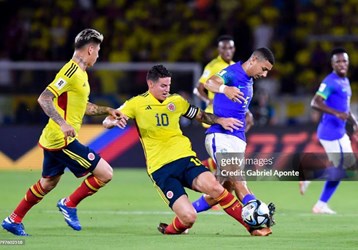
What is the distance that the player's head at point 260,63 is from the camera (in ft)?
36.6

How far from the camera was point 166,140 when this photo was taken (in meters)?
11.0

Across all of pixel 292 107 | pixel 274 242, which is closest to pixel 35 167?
pixel 292 107

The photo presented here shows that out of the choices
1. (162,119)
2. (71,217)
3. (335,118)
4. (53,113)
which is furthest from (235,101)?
(335,118)

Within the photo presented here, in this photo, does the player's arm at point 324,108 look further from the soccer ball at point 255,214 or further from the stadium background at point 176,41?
the stadium background at point 176,41

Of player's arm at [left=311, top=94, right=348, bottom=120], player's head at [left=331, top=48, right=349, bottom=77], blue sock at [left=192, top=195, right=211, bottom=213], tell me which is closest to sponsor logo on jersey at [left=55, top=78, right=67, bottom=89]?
blue sock at [left=192, top=195, right=211, bottom=213]

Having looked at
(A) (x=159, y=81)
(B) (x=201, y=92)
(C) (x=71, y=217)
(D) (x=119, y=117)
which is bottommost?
(C) (x=71, y=217)

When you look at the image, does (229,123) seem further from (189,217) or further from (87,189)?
(87,189)

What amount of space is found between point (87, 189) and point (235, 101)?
209cm

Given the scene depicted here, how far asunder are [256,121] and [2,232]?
11.8 m

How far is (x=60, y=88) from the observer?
1105 cm

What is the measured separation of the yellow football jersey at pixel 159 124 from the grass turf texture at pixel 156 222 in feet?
2.94

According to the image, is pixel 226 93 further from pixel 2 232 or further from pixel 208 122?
pixel 2 232

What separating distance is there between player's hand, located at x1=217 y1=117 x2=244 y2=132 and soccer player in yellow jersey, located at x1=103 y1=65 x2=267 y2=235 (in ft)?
0.04

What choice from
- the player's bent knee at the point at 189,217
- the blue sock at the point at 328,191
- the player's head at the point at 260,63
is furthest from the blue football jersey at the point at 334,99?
the player's bent knee at the point at 189,217
